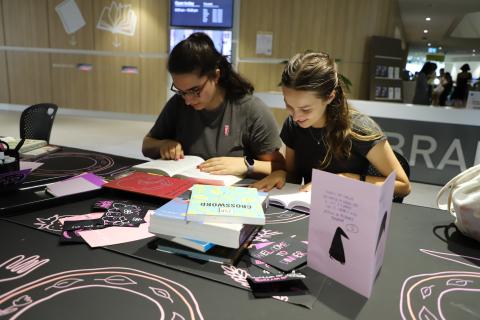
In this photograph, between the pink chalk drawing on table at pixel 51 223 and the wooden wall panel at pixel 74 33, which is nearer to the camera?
the pink chalk drawing on table at pixel 51 223

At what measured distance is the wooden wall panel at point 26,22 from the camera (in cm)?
709

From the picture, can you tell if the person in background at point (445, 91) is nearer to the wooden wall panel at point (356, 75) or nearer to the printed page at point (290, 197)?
the wooden wall panel at point (356, 75)

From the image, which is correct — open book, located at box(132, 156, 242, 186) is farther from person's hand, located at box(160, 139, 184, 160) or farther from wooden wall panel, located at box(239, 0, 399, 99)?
wooden wall panel, located at box(239, 0, 399, 99)

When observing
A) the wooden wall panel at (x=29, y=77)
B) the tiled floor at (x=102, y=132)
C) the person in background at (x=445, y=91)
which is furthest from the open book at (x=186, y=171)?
the wooden wall panel at (x=29, y=77)

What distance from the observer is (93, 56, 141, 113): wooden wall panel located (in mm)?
6910

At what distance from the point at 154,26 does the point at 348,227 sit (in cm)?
650

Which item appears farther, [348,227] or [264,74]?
[264,74]

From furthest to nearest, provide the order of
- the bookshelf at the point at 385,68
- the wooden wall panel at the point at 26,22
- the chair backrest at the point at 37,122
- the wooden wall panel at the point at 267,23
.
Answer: the wooden wall panel at the point at 26,22 < the wooden wall panel at the point at 267,23 < the bookshelf at the point at 385,68 < the chair backrest at the point at 37,122

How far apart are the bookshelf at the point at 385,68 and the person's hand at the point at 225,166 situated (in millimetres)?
4564

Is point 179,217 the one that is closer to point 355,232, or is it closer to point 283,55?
point 355,232

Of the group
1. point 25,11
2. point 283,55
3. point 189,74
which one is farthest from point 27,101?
point 189,74

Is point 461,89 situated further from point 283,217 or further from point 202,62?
point 283,217

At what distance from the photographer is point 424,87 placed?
17.5 ft

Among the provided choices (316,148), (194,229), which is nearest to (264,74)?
(316,148)
